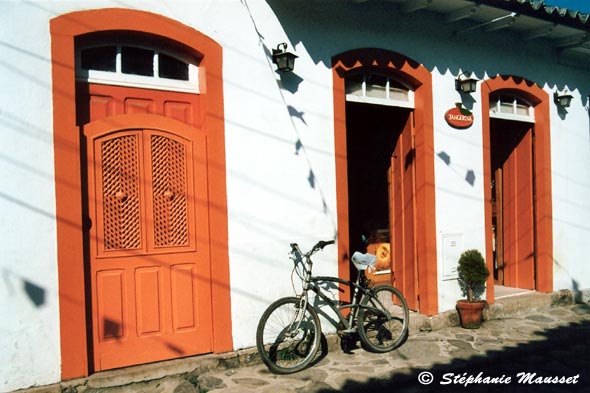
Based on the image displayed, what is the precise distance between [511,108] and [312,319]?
488cm

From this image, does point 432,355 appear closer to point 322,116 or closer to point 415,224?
point 415,224

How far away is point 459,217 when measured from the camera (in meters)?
6.99

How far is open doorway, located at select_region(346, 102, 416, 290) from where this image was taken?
7195mm

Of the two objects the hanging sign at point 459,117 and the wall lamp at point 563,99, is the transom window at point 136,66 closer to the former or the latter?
the hanging sign at point 459,117

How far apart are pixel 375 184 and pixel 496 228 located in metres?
2.61

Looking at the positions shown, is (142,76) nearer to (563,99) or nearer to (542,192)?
(542,192)

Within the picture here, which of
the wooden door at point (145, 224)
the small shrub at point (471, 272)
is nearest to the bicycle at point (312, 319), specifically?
the wooden door at point (145, 224)

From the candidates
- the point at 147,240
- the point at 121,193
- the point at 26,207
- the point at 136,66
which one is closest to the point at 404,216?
the point at 147,240

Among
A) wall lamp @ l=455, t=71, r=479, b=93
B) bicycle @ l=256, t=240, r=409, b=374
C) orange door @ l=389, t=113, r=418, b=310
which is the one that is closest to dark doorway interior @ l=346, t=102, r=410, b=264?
orange door @ l=389, t=113, r=418, b=310

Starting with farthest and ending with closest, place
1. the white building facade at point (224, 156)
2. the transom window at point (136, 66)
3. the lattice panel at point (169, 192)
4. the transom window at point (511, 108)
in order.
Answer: the transom window at point (511, 108), the lattice panel at point (169, 192), the transom window at point (136, 66), the white building facade at point (224, 156)

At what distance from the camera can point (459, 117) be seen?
274 inches

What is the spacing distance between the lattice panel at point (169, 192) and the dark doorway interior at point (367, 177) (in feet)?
10.2

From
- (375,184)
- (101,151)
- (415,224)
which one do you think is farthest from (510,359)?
(101,151)

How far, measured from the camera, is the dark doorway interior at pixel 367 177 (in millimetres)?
7387
